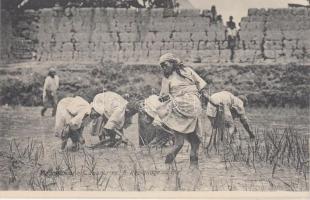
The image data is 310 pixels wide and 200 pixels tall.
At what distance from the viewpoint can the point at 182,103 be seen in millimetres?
8891

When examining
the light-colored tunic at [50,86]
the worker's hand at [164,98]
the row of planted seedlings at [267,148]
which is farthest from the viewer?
the light-colored tunic at [50,86]

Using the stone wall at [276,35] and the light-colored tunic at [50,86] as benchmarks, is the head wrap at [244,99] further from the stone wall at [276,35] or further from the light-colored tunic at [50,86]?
the light-colored tunic at [50,86]

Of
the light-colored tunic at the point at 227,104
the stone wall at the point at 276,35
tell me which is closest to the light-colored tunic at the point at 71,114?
the light-colored tunic at the point at 227,104

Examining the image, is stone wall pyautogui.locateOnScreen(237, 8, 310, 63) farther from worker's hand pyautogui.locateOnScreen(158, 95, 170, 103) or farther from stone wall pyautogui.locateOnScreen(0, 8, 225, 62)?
worker's hand pyautogui.locateOnScreen(158, 95, 170, 103)

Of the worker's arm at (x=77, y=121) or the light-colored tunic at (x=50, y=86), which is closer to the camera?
the worker's arm at (x=77, y=121)

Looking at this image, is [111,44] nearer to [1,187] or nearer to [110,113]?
[110,113]

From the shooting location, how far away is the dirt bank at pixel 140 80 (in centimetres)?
1048

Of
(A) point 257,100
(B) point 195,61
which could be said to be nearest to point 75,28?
(B) point 195,61

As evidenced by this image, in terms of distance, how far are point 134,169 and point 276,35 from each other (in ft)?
10.4

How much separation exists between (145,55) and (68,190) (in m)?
2.73

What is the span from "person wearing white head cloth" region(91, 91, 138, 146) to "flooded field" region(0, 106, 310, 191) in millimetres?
179

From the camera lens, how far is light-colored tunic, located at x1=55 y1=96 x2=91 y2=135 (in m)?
9.42

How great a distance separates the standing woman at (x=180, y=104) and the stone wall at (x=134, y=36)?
1.88 metres

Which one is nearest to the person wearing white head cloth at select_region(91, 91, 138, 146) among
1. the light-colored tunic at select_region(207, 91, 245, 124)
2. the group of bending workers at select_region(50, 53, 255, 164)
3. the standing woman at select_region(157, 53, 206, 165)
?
the group of bending workers at select_region(50, 53, 255, 164)
